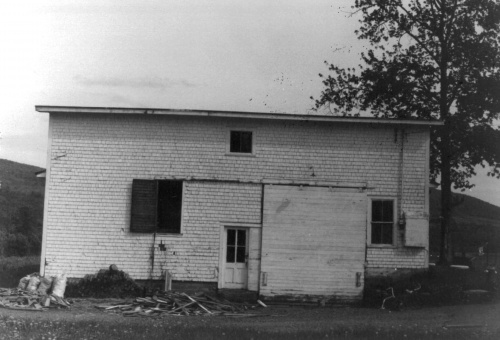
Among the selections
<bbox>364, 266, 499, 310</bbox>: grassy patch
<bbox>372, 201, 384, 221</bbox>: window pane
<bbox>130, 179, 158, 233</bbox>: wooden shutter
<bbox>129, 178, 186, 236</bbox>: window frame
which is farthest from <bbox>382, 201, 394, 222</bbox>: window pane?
<bbox>130, 179, 158, 233</bbox>: wooden shutter

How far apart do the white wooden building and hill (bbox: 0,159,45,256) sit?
21214 millimetres

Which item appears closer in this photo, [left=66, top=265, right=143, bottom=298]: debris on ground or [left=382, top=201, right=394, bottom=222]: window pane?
[left=66, top=265, right=143, bottom=298]: debris on ground

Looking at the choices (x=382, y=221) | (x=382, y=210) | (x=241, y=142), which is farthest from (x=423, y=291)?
(x=241, y=142)

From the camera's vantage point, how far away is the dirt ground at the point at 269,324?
40.1 ft

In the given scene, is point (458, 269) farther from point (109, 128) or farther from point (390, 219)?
point (109, 128)

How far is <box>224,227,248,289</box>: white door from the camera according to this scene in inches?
744

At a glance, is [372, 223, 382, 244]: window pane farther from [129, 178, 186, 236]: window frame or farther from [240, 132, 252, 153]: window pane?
[129, 178, 186, 236]: window frame

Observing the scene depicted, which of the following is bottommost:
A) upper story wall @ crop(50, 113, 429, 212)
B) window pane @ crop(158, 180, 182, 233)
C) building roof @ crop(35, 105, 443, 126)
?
window pane @ crop(158, 180, 182, 233)

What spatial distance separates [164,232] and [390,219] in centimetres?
739

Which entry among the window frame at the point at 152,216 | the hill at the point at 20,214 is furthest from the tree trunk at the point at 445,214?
the hill at the point at 20,214

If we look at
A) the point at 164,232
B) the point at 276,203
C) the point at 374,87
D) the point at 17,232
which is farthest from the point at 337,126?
the point at 17,232

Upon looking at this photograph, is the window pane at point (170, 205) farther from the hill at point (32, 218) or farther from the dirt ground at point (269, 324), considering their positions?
the hill at point (32, 218)

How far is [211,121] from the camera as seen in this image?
19203mm

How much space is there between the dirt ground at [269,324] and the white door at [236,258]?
1632mm
